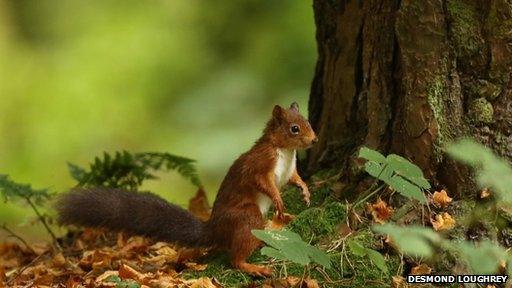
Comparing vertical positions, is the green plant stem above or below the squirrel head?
below

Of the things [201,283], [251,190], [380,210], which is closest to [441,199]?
[380,210]

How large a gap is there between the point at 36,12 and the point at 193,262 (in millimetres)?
5329

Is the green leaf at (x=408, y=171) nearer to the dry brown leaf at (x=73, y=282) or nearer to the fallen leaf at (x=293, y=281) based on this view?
the fallen leaf at (x=293, y=281)

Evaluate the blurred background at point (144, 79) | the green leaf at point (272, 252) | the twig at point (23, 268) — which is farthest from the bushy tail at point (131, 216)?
the blurred background at point (144, 79)

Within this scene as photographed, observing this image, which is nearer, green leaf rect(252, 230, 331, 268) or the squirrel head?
green leaf rect(252, 230, 331, 268)

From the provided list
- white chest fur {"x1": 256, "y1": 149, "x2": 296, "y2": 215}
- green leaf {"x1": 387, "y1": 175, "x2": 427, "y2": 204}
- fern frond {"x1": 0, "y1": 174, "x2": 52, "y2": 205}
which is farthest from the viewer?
fern frond {"x1": 0, "y1": 174, "x2": 52, "y2": 205}

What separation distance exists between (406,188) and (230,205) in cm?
82

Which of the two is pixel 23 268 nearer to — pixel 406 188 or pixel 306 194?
pixel 306 194

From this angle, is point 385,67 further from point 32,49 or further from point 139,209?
point 32,49

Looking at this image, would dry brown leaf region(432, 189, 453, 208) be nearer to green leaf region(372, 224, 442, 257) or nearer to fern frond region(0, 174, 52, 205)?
green leaf region(372, 224, 442, 257)

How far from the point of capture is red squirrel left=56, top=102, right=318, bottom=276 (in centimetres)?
338

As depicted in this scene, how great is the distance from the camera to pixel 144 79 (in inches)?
309

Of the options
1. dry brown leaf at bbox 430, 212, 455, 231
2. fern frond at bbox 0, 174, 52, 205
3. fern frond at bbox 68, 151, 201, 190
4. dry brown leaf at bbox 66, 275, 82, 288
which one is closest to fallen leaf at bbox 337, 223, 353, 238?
dry brown leaf at bbox 430, 212, 455, 231

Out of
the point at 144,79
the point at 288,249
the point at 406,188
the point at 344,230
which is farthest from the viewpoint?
the point at 144,79
